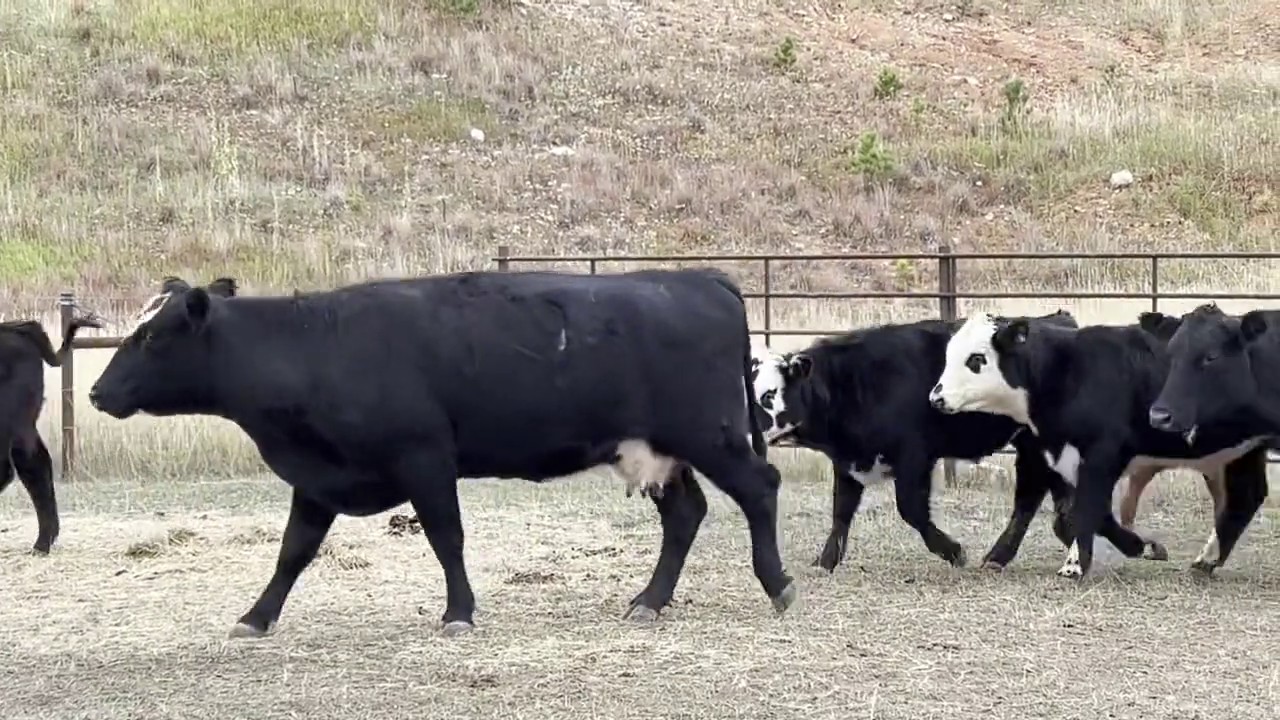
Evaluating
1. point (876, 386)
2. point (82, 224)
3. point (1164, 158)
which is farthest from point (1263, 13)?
point (876, 386)

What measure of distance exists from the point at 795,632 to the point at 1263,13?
32.2 meters

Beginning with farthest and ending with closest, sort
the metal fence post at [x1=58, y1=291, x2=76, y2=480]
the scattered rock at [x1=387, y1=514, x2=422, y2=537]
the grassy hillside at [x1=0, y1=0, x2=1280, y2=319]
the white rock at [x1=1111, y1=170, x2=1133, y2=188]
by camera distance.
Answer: the white rock at [x1=1111, y1=170, x2=1133, y2=188] < the grassy hillside at [x1=0, y1=0, x2=1280, y2=319] < the metal fence post at [x1=58, y1=291, x2=76, y2=480] < the scattered rock at [x1=387, y1=514, x2=422, y2=537]

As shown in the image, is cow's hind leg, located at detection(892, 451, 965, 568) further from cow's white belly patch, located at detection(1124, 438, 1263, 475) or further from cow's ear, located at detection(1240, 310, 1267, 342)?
cow's ear, located at detection(1240, 310, 1267, 342)

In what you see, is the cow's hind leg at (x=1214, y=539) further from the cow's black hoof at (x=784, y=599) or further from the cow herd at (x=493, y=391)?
the cow's black hoof at (x=784, y=599)

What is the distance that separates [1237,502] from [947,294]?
12.5 feet

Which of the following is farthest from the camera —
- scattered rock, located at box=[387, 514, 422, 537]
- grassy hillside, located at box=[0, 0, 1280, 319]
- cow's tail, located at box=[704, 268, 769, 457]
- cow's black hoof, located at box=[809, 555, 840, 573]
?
grassy hillside, located at box=[0, 0, 1280, 319]

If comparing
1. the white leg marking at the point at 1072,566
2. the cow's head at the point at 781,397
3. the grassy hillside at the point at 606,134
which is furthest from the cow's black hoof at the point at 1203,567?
the grassy hillside at the point at 606,134

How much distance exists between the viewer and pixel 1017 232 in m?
26.9

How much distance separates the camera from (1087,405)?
8273 millimetres

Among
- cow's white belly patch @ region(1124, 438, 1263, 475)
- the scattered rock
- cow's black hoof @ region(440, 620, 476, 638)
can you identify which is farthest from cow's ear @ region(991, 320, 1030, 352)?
the scattered rock

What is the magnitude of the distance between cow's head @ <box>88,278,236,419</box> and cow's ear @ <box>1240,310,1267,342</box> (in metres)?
4.62

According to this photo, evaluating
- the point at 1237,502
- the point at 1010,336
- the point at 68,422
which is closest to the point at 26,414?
the point at 68,422

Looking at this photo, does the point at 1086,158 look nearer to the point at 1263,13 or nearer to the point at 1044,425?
the point at 1263,13

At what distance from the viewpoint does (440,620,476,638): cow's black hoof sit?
6816mm
